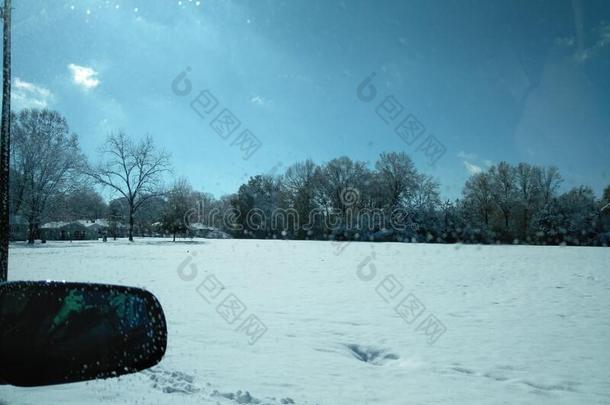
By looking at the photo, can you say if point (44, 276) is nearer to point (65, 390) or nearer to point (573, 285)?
point (65, 390)

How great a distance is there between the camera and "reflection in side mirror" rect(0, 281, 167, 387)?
185cm

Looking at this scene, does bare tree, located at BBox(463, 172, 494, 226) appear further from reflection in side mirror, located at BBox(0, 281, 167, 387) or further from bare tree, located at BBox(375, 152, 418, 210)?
reflection in side mirror, located at BBox(0, 281, 167, 387)

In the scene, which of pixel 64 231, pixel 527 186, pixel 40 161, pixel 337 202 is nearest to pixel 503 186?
pixel 527 186

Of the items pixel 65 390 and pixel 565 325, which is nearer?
pixel 65 390

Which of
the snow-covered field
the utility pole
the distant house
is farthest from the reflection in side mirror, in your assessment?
the distant house

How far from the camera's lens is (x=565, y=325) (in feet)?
26.1

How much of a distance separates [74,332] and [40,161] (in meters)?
44.0

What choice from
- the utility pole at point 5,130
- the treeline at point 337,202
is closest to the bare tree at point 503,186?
the treeline at point 337,202

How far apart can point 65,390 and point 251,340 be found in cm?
342

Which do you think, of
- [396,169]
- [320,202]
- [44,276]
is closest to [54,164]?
[44,276]

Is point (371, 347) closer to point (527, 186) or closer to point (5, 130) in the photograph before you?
point (5, 130)

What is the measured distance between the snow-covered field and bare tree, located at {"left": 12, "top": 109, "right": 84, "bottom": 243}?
29.6 m

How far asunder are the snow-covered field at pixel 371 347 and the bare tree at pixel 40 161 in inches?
1166

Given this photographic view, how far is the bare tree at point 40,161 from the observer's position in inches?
1465
